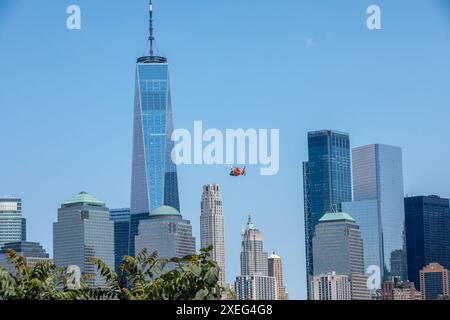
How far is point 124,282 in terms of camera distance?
2278cm

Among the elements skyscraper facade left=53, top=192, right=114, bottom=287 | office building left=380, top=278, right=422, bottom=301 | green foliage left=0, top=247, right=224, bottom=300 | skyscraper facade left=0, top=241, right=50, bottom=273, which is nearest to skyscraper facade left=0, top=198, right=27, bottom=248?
skyscraper facade left=0, top=241, right=50, bottom=273

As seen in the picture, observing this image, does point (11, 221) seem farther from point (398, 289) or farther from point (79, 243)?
point (398, 289)

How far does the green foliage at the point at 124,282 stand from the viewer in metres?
16.9

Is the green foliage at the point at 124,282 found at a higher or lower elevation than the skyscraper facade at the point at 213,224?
lower

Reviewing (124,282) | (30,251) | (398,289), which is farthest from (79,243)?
(124,282)

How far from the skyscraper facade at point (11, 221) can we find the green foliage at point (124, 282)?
12779cm

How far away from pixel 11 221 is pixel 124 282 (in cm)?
14077

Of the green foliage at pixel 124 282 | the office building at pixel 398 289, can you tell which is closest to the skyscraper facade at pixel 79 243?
the office building at pixel 398 289

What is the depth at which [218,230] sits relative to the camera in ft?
587

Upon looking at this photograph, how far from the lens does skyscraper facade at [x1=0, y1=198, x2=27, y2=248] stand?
156m

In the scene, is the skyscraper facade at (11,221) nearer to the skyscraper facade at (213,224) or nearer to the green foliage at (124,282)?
the skyscraper facade at (213,224)

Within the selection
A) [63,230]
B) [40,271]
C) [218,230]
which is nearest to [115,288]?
[40,271]
